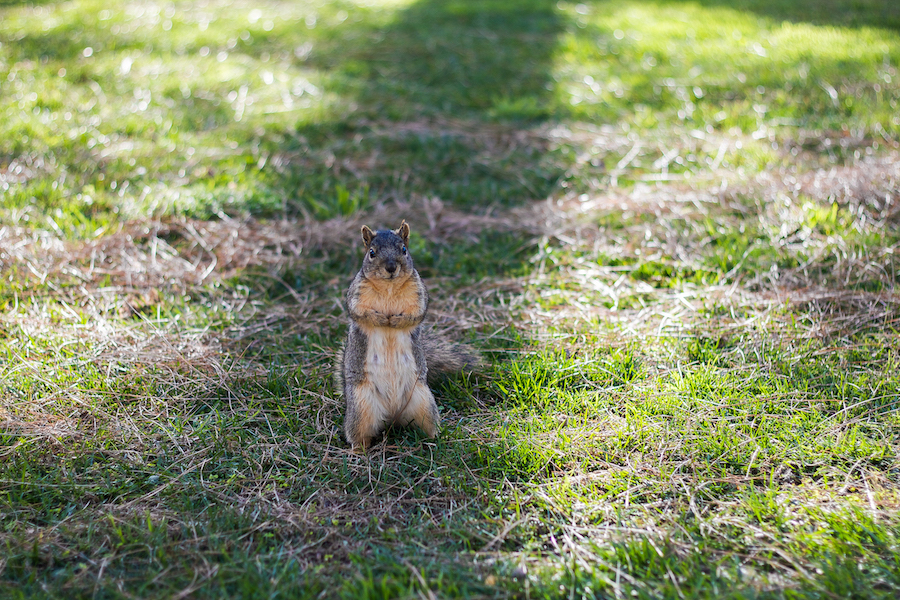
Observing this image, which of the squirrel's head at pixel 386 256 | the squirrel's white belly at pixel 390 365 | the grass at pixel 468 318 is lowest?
the grass at pixel 468 318

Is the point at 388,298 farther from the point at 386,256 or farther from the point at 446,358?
the point at 446,358

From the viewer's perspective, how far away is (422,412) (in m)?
2.65

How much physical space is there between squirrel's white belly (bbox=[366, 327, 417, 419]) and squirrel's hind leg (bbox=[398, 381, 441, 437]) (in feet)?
0.10

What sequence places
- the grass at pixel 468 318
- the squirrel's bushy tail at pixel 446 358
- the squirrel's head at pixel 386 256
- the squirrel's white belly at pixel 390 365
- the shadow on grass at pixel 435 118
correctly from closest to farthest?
1. the grass at pixel 468 318
2. the squirrel's head at pixel 386 256
3. the squirrel's white belly at pixel 390 365
4. the squirrel's bushy tail at pixel 446 358
5. the shadow on grass at pixel 435 118

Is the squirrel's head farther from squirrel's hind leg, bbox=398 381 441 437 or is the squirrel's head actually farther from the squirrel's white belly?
squirrel's hind leg, bbox=398 381 441 437

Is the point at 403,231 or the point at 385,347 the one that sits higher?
the point at 403,231

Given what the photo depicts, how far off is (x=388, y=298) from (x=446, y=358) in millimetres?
587

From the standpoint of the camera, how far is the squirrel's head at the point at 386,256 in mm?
2475

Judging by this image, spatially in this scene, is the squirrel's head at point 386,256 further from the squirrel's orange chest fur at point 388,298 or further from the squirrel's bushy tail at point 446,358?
the squirrel's bushy tail at point 446,358

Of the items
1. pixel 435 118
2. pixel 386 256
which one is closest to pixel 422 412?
pixel 386 256

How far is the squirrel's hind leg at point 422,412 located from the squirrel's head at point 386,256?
17.6 inches

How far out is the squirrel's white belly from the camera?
2576 millimetres

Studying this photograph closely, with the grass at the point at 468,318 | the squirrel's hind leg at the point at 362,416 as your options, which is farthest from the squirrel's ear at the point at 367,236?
the grass at the point at 468,318

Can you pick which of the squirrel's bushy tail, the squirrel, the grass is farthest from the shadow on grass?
the squirrel
